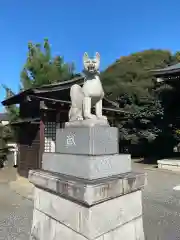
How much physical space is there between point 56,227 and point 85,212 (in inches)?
25.5

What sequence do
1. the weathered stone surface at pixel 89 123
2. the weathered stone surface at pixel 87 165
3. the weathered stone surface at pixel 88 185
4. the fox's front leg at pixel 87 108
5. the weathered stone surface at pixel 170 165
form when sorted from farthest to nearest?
the weathered stone surface at pixel 170 165
the fox's front leg at pixel 87 108
the weathered stone surface at pixel 89 123
the weathered stone surface at pixel 87 165
the weathered stone surface at pixel 88 185

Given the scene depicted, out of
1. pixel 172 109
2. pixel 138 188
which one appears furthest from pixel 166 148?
pixel 138 188

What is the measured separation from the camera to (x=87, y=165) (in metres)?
2.57

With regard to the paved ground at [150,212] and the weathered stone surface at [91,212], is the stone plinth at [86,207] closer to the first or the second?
the weathered stone surface at [91,212]

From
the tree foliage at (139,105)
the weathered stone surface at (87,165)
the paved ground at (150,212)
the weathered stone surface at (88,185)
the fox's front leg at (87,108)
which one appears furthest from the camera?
the tree foliage at (139,105)

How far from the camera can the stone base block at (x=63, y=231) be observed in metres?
2.59

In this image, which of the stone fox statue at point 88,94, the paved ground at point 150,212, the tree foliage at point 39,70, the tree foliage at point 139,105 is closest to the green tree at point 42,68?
the tree foliage at point 39,70

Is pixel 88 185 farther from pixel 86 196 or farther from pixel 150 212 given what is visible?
pixel 150 212

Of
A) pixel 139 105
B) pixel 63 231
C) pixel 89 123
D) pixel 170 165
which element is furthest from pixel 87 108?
pixel 139 105

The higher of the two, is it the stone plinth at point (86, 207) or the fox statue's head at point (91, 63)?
the fox statue's head at point (91, 63)

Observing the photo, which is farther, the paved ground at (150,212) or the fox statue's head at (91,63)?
the paved ground at (150,212)

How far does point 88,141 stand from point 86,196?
644 millimetres

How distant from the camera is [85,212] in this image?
2.40 meters

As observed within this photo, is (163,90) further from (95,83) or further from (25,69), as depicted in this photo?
(95,83)
